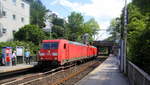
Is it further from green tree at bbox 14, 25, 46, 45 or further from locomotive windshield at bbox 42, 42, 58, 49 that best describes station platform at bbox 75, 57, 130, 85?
green tree at bbox 14, 25, 46, 45

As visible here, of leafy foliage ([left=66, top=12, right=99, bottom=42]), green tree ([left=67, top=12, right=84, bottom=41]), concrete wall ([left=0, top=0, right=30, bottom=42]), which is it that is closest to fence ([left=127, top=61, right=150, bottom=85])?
concrete wall ([left=0, top=0, right=30, bottom=42])

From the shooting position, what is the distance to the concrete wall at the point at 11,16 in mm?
34750

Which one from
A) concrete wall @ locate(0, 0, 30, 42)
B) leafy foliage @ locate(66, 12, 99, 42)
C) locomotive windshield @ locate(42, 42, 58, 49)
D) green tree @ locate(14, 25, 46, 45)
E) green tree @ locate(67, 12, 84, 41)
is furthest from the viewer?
green tree @ locate(67, 12, 84, 41)

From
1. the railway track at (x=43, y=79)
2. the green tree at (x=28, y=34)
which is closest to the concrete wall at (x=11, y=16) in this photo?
the green tree at (x=28, y=34)

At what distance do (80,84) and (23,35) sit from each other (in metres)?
28.1

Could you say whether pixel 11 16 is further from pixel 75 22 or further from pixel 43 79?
pixel 75 22

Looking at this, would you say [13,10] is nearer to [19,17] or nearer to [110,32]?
[19,17]

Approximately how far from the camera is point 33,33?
38.4 m

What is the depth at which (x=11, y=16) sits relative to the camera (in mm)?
36938

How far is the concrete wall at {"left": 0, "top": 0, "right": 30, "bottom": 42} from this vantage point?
34750 mm

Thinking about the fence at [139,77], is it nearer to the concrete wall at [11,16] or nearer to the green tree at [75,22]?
the concrete wall at [11,16]

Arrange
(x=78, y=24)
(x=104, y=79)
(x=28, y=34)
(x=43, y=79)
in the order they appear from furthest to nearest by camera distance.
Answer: (x=78, y=24) < (x=28, y=34) < (x=104, y=79) < (x=43, y=79)

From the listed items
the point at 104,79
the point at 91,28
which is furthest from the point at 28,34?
the point at 91,28

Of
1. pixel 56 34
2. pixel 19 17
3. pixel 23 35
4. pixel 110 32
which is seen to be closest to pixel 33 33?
pixel 23 35
